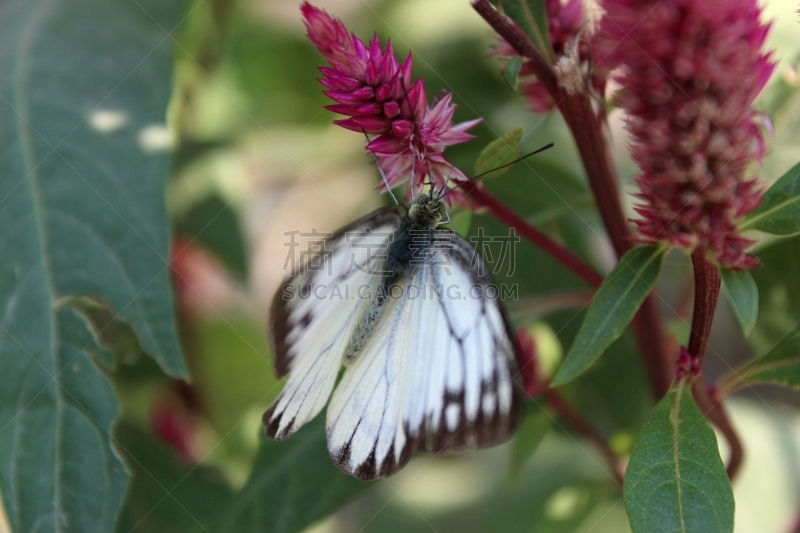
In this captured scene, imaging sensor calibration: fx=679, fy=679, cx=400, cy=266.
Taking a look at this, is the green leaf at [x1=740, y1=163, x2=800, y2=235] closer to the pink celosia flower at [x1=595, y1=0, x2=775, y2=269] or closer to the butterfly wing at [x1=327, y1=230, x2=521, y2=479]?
the pink celosia flower at [x1=595, y1=0, x2=775, y2=269]

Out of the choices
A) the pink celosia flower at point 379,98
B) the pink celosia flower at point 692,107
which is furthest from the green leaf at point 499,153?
the pink celosia flower at point 692,107

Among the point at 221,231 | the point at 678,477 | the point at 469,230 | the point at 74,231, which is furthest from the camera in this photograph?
the point at 221,231

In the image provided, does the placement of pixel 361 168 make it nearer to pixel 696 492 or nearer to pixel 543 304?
pixel 543 304

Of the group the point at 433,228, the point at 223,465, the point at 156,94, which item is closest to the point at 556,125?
the point at 433,228

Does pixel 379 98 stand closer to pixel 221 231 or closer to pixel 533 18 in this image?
pixel 533 18

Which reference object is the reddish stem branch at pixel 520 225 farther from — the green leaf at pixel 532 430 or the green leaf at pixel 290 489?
the green leaf at pixel 290 489

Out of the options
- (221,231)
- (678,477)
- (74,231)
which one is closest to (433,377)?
(678,477)

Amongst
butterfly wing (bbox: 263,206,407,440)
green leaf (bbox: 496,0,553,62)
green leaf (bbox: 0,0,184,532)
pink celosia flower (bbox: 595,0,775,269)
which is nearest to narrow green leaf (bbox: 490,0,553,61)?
green leaf (bbox: 496,0,553,62)
